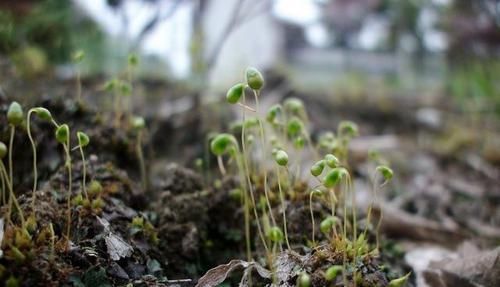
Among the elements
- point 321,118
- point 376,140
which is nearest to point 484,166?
point 376,140

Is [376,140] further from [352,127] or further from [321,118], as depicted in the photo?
[352,127]

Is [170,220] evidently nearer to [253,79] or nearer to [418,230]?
[253,79]

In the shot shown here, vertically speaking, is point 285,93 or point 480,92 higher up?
point 285,93

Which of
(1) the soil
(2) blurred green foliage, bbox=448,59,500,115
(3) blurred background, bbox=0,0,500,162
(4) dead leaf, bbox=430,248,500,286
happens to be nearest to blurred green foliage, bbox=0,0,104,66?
(3) blurred background, bbox=0,0,500,162

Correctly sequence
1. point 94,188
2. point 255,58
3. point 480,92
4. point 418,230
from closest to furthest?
point 94,188
point 418,230
point 480,92
point 255,58

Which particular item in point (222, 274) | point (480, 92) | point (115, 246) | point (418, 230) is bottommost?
point (480, 92)

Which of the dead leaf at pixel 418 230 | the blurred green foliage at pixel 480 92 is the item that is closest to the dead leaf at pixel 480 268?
the dead leaf at pixel 418 230

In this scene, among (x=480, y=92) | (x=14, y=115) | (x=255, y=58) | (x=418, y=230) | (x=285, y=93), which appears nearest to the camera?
(x=14, y=115)

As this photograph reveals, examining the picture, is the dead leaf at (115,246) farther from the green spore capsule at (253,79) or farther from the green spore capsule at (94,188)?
the green spore capsule at (253,79)

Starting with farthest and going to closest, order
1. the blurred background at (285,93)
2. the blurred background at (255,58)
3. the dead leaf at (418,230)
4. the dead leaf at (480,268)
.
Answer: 1. the blurred background at (255,58)
2. the blurred background at (285,93)
3. the dead leaf at (418,230)
4. the dead leaf at (480,268)

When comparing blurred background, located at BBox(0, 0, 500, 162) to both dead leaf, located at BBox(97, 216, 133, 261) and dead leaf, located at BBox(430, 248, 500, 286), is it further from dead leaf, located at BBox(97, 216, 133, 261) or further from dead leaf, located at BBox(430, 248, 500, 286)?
dead leaf, located at BBox(430, 248, 500, 286)

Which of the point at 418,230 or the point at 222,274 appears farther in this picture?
the point at 418,230

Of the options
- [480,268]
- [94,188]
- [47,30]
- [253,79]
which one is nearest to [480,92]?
[480,268]
